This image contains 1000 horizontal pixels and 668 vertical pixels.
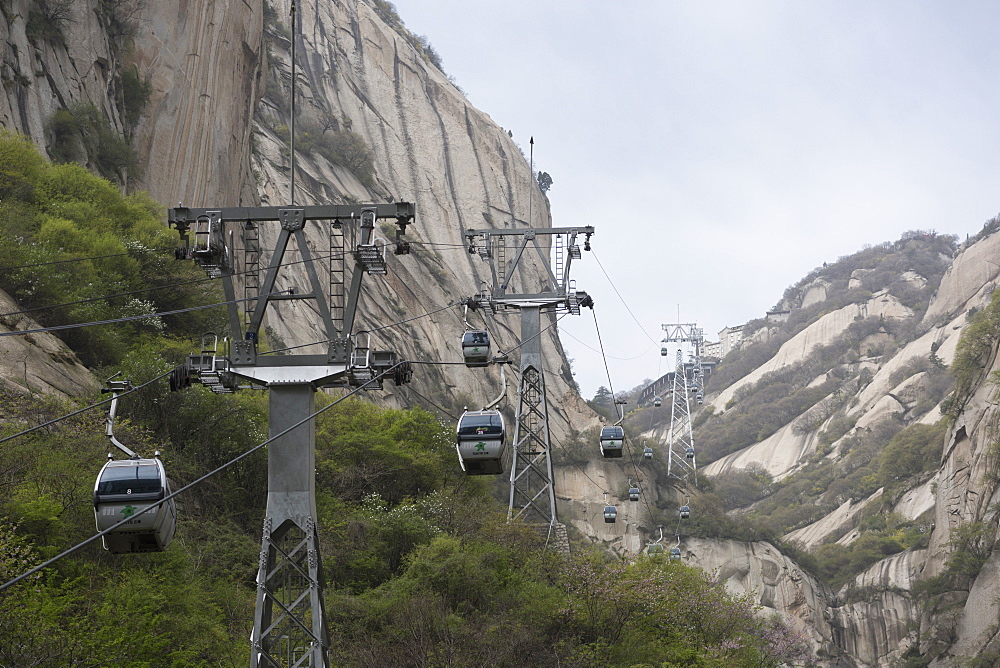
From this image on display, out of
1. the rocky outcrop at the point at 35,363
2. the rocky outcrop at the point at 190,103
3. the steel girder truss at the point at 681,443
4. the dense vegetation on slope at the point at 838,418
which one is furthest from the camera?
the dense vegetation on slope at the point at 838,418

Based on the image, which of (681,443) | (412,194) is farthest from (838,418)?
(412,194)

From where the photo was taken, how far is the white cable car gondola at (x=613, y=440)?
34719 millimetres

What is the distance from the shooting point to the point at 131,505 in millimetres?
15438

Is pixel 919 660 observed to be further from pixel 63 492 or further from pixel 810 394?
pixel 810 394

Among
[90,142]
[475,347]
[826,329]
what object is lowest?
[475,347]

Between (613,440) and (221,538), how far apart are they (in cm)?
1357

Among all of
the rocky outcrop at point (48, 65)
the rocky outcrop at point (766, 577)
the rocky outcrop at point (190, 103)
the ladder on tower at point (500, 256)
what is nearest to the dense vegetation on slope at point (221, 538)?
the rocky outcrop at point (48, 65)

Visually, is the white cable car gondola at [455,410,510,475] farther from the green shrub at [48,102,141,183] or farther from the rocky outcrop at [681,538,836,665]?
the rocky outcrop at [681,538,836,665]

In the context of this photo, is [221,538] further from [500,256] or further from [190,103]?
[190,103]

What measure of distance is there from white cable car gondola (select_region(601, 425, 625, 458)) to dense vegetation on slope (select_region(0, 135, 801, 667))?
3.73 meters

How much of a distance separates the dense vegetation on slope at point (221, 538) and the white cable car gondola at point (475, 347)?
5553 millimetres

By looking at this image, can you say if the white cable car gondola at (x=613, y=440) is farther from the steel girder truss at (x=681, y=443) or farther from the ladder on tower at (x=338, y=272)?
the steel girder truss at (x=681, y=443)

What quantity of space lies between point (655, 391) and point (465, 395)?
110823 millimetres

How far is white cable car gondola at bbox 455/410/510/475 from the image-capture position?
829 inches
